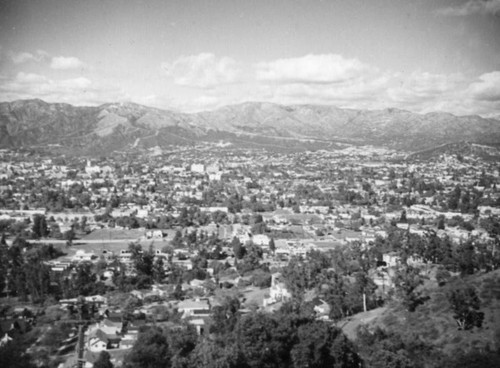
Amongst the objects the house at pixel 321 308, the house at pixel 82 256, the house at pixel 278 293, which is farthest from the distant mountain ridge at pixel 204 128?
the house at pixel 82 256

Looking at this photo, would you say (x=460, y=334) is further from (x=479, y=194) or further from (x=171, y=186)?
(x=171, y=186)

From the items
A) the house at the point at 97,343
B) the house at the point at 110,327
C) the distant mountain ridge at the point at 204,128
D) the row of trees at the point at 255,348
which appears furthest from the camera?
the distant mountain ridge at the point at 204,128

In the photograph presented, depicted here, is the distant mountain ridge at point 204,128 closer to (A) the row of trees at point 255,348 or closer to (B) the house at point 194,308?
(B) the house at point 194,308

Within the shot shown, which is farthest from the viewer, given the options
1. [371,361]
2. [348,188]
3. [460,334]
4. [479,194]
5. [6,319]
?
[348,188]

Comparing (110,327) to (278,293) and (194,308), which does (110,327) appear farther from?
(278,293)

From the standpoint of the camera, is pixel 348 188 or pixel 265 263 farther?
pixel 348 188

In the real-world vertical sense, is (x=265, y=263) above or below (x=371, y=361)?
below

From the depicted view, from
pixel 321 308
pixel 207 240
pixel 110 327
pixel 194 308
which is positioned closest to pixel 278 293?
pixel 321 308

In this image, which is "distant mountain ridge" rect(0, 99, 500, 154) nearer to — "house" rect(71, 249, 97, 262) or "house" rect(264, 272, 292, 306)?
"house" rect(264, 272, 292, 306)

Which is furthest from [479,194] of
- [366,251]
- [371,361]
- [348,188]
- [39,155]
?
[39,155]
